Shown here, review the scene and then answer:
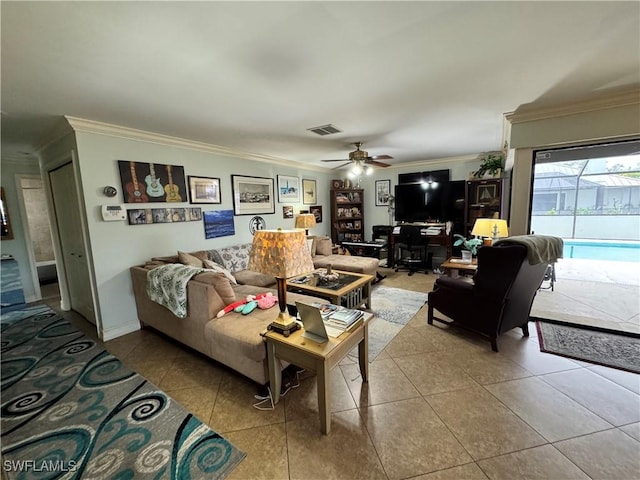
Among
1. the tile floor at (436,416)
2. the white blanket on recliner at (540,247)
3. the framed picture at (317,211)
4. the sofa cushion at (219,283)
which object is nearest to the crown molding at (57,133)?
the sofa cushion at (219,283)

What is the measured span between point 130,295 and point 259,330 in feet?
7.09

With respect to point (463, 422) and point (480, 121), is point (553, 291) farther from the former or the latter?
point (463, 422)

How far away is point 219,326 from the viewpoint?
6.77 ft

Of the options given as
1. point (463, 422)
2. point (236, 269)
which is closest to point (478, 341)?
point (463, 422)

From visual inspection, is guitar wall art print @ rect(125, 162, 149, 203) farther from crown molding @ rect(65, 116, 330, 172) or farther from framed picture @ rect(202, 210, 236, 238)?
framed picture @ rect(202, 210, 236, 238)

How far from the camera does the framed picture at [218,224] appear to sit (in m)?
3.87

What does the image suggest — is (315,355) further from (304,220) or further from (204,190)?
(304,220)

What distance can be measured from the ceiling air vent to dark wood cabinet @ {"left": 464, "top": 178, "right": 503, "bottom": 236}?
3159 mm

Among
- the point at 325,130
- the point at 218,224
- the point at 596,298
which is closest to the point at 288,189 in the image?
the point at 218,224

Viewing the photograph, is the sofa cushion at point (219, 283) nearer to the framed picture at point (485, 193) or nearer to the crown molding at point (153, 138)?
the crown molding at point (153, 138)

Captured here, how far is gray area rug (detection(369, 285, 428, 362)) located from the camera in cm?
267

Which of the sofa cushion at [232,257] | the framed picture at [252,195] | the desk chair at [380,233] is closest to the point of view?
the sofa cushion at [232,257]

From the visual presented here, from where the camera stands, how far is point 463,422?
1.65 metres

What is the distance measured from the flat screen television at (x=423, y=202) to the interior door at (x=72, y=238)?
5.49 m
